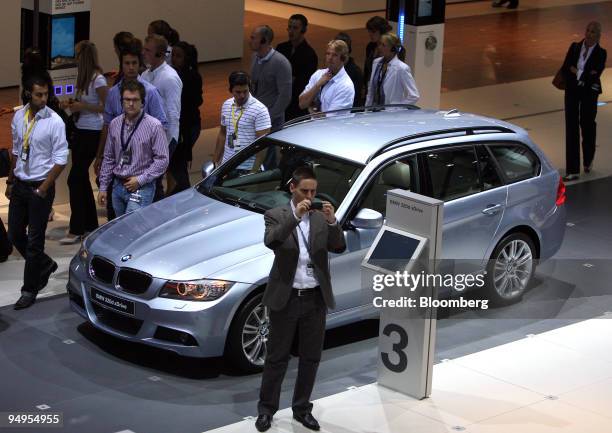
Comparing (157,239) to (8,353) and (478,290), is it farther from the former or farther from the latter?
(478,290)

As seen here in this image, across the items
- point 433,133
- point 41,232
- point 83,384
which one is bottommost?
point 83,384

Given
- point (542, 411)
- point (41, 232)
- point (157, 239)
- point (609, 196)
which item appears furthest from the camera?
point (609, 196)

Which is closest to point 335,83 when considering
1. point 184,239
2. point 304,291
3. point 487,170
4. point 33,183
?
point 487,170

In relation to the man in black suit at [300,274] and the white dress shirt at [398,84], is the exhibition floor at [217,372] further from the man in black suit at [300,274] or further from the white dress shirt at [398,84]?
the white dress shirt at [398,84]

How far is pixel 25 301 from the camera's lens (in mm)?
10227

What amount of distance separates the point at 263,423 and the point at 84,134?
5.18 m

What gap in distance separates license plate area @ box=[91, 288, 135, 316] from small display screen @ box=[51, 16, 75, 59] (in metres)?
4.21

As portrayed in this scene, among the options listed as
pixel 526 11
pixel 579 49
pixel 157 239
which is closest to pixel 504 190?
pixel 157 239

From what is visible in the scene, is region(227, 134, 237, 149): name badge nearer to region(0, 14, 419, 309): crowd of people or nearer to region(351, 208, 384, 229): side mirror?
region(0, 14, 419, 309): crowd of people

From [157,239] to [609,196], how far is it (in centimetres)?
717

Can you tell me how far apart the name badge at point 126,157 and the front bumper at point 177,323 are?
1689 mm

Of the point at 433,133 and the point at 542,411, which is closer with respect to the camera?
the point at 542,411

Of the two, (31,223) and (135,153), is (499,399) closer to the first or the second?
(135,153)

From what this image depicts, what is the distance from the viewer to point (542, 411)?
8430 mm
